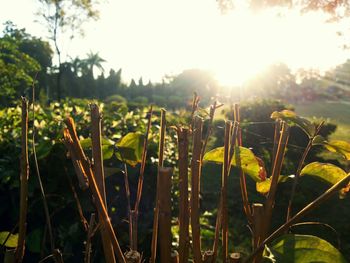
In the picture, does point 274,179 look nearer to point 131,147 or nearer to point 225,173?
point 225,173

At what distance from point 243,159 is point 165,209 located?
25 centimetres

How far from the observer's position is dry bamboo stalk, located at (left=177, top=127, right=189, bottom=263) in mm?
619

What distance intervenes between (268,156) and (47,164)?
5.55m

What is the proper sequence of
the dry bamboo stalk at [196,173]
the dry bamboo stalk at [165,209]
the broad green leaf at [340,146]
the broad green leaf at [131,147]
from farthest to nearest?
the broad green leaf at [131,147], the broad green leaf at [340,146], the dry bamboo stalk at [196,173], the dry bamboo stalk at [165,209]

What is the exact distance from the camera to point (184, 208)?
2.31 feet

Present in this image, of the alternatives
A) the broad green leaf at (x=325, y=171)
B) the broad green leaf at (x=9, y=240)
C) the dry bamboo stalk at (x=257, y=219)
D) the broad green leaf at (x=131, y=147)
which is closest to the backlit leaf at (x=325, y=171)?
the broad green leaf at (x=325, y=171)

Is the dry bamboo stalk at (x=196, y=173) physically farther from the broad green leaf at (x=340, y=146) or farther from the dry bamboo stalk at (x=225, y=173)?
the broad green leaf at (x=340, y=146)

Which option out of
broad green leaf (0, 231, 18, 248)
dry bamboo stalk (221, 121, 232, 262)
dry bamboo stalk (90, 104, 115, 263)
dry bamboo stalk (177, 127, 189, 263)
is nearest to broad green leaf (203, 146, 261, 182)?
dry bamboo stalk (221, 121, 232, 262)

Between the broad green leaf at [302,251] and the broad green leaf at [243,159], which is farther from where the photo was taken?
the broad green leaf at [243,159]

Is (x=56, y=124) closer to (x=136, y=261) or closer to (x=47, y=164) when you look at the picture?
(x=47, y=164)

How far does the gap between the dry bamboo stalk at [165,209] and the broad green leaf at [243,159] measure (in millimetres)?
239

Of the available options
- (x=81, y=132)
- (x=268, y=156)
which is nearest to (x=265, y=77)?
(x=268, y=156)

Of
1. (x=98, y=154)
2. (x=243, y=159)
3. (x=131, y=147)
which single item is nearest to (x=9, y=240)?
(x=131, y=147)

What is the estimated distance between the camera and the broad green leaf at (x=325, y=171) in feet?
2.48
